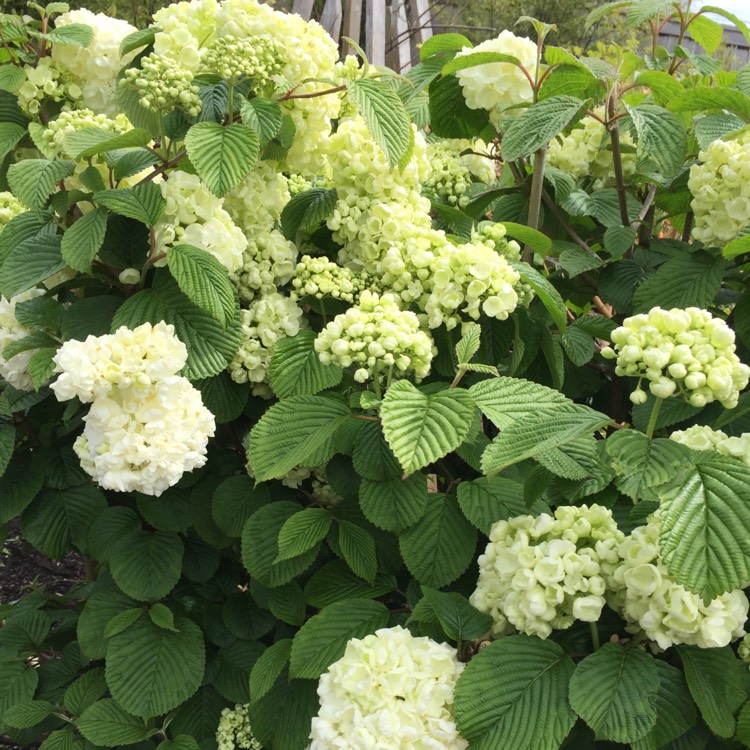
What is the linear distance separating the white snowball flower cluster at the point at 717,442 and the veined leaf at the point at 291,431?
0.51m

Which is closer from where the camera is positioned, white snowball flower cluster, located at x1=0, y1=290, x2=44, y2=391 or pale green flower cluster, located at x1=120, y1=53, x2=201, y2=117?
pale green flower cluster, located at x1=120, y1=53, x2=201, y2=117

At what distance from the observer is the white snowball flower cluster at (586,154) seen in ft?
6.43

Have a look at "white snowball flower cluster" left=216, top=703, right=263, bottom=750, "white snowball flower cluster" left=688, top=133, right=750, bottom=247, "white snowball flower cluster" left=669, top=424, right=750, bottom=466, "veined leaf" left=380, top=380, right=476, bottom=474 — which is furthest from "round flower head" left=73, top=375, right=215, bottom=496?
"white snowball flower cluster" left=688, top=133, right=750, bottom=247

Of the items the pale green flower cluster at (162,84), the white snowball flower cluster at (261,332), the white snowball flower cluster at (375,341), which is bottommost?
the white snowball flower cluster at (261,332)

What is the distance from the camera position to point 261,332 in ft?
4.66

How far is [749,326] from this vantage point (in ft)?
5.00

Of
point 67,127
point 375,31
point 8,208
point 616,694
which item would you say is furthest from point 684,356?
point 375,31

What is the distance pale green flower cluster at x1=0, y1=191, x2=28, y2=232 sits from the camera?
158 centimetres

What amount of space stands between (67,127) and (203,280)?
1.55 ft

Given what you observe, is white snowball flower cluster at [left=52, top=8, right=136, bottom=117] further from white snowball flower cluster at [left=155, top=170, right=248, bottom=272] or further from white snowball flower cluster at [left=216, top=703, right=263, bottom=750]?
white snowball flower cluster at [left=216, top=703, right=263, bottom=750]

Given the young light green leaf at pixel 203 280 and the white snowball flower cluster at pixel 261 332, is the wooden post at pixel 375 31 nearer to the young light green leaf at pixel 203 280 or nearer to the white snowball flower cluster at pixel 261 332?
the white snowball flower cluster at pixel 261 332

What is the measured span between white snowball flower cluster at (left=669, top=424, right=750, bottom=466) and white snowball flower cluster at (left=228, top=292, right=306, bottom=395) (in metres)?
0.72

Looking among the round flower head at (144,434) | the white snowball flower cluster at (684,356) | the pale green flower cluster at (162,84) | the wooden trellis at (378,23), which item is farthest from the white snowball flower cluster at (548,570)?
the wooden trellis at (378,23)

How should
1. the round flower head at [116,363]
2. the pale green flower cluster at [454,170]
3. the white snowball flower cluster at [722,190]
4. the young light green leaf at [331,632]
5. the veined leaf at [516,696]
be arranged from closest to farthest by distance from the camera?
the veined leaf at [516,696] → the round flower head at [116,363] → the young light green leaf at [331,632] → the white snowball flower cluster at [722,190] → the pale green flower cluster at [454,170]
